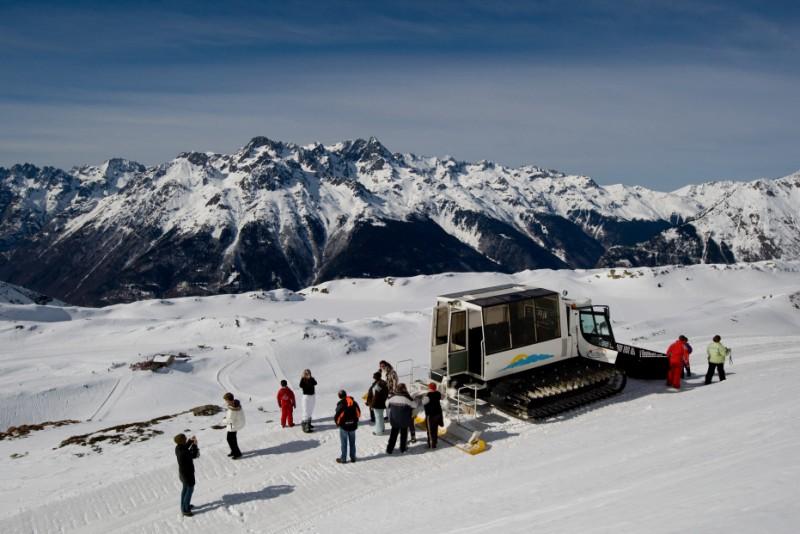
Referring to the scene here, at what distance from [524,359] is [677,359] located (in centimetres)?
567

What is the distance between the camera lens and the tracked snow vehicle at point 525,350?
1708 cm

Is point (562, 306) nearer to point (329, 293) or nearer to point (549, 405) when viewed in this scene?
point (549, 405)

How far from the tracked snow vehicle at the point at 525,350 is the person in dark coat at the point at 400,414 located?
241 cm

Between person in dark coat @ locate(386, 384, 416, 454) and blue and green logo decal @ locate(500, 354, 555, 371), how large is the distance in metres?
3.79

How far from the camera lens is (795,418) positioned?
1234cm

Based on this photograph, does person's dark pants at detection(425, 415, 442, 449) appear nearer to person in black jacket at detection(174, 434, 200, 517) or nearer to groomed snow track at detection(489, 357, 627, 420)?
groomed snow track at detection(489, 357, 627, 420)

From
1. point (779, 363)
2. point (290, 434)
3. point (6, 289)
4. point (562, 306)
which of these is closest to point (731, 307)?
point (779, 363)

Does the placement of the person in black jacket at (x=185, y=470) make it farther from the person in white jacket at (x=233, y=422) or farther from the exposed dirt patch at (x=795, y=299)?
the exposed dirt patch at (x=795, y=299)

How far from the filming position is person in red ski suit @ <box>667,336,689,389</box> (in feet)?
61.3

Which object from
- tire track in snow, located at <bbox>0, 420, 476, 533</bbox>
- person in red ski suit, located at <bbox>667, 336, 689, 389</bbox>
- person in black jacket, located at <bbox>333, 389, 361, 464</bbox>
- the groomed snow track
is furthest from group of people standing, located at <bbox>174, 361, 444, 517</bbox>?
person in red ski suit, located at <bbox>667, 336, 689, 389</bbox>

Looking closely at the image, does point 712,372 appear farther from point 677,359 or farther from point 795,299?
point 795,299

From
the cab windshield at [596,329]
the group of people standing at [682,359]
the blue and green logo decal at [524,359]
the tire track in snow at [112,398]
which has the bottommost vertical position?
the tire track in snow at [112,398]

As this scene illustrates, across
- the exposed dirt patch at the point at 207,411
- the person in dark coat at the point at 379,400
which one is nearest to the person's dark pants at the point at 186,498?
the person in dark coat at the point at 379,400

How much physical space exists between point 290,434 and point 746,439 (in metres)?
12.9
